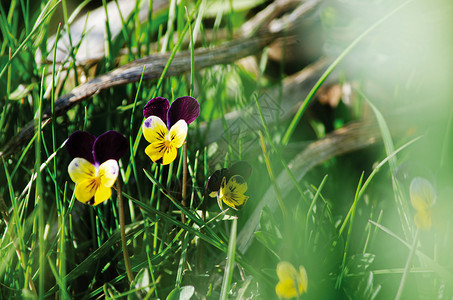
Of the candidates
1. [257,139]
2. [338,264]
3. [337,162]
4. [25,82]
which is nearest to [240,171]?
[338,264]

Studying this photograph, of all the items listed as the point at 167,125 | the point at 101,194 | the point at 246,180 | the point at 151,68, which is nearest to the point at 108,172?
the point at 101,194

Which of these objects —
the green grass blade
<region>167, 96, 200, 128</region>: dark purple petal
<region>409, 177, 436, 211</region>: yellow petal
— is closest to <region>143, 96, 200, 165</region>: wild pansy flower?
<region>167, 96, 200, 128</region>: dark purple petal

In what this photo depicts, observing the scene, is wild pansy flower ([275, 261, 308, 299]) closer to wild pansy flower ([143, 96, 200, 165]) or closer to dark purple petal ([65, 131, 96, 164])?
wild pansy flower ([143, 96, 200, 165])

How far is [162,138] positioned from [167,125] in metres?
0.03

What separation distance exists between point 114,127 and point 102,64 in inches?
9.4

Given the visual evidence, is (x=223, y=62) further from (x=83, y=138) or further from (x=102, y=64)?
(x=83, y=138)

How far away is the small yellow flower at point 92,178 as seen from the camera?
2.40 ft

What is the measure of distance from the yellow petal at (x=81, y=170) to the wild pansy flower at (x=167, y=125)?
0.33 ft

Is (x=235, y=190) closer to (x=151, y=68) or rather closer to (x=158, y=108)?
(x=158, y=108)

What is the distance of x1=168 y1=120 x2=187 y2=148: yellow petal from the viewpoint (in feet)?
2.52

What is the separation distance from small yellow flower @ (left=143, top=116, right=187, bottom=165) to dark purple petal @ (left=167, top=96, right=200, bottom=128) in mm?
24

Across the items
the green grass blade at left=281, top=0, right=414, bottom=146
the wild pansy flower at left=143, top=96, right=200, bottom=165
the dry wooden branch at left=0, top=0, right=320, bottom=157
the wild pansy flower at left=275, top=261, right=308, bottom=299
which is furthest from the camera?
the dry wooden branch at left=0, top=0, right=320, bottom=157

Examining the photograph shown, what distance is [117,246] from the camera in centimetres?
95

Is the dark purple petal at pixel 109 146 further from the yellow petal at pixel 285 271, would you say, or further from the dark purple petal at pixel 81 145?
the yellow petal at pixel 285 271
